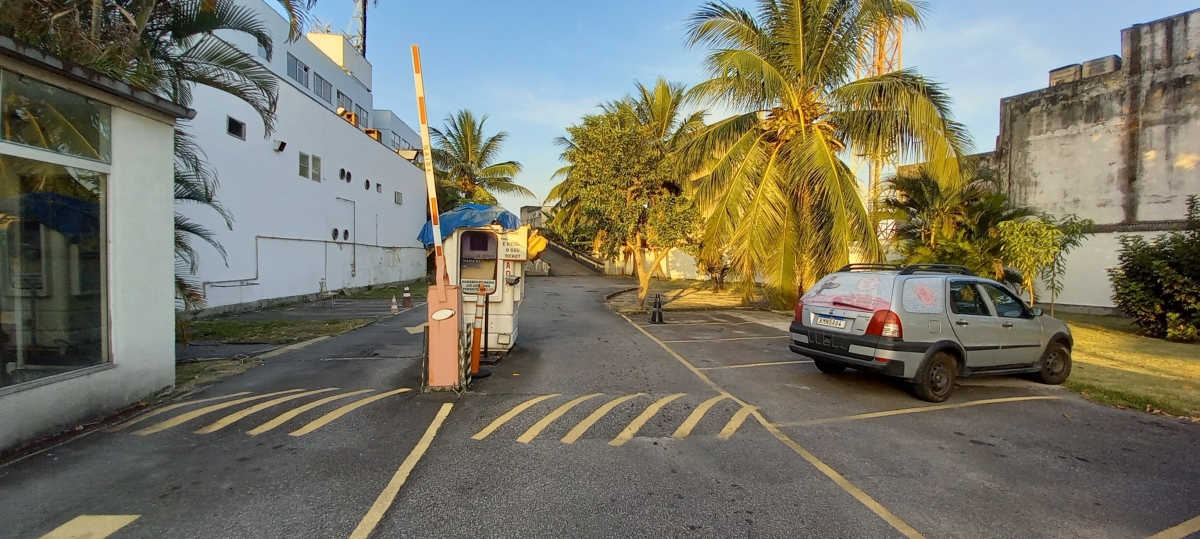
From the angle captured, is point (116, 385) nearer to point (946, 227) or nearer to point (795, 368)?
point (795, 368)

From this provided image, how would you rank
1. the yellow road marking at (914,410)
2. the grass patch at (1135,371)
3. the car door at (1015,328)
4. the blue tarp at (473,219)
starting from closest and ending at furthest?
the yellow road marking at (914,410) → the grass patch at (1135,371) → the car door at (1015,328) → the blue tarp at (473,219)

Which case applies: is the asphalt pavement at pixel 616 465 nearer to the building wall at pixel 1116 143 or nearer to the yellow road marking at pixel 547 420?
the yellow road marking at pixel 547 420

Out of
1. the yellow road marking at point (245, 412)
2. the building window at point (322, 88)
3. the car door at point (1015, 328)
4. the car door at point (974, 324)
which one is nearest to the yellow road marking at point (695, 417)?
the car door at point (974, 324)

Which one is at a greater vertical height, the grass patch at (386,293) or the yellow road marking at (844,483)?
the grass patch at (386,293)

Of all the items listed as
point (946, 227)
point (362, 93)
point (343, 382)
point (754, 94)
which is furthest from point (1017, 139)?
point (362, 93)

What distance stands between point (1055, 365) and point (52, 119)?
11667mm

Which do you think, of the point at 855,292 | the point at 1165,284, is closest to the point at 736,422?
the point at 855,292

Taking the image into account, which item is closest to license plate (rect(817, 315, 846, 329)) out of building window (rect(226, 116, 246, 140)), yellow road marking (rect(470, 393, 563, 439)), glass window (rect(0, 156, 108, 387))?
yellow road marking (rect(470, 393, 563, 439))

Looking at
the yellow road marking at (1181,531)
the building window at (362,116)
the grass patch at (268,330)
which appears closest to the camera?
the yellow road marking at (1181,531)

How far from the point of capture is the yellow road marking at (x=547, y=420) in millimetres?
5352

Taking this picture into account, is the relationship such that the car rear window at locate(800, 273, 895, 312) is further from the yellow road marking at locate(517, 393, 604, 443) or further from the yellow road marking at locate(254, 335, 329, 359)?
the yellow road marking at locate(254, 335, 329, 359)

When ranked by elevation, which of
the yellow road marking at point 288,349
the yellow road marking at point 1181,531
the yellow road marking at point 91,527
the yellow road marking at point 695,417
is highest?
the yellow road marking at point 288,349

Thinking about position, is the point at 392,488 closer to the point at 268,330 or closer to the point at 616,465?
the point at 616,465

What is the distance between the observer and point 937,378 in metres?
6.95
